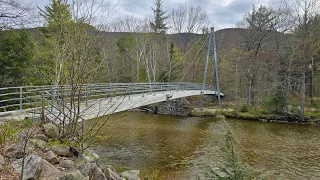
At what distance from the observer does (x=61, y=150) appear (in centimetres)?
482

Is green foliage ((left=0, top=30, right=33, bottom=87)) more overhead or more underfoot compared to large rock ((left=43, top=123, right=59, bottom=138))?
more overhead

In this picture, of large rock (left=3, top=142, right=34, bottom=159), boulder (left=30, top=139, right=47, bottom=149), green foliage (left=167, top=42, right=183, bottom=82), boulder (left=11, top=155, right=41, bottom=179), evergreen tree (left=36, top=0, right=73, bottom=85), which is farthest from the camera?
green foliage (left=167, top=42, right=183, bottom=82)

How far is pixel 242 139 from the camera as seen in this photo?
11656 mm

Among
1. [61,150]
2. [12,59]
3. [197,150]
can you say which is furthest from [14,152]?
[12,59]

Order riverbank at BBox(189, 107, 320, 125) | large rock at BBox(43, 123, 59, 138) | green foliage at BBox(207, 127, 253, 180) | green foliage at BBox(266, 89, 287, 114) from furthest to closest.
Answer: green foliage at BBox(266, 89, 287, 114)
riverbank at BBox(189, 107, 320, 125)
large rock at BBox(43, 123, 59, 138)
green foliage at BBox(207, 127, 253, 180)

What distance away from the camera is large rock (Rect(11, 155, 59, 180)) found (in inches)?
123

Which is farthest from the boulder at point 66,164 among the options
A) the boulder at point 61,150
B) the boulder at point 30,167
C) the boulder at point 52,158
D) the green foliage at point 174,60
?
the green foliage at point 174,60

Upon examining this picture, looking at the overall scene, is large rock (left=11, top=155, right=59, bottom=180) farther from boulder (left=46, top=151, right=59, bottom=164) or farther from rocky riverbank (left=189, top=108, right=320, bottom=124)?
rocky riverbank (left=189, top=108, right=320, bottom=124)

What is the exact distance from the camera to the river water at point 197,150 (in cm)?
736

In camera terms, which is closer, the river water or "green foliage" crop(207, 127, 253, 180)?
"green foliage" crop(207, 127, 253, 180)

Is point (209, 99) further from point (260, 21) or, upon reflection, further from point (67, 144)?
point (67, 144)

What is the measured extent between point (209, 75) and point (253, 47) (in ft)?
24.7

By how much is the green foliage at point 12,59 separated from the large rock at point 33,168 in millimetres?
10452

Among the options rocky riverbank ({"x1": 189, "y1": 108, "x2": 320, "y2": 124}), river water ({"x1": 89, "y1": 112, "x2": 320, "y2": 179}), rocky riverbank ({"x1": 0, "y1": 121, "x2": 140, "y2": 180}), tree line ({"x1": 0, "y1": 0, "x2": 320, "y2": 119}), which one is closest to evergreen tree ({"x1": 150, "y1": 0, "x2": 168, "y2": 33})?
tree line ({"x1": 0, "y1": 0, "x2": 320, "y2": 119})
